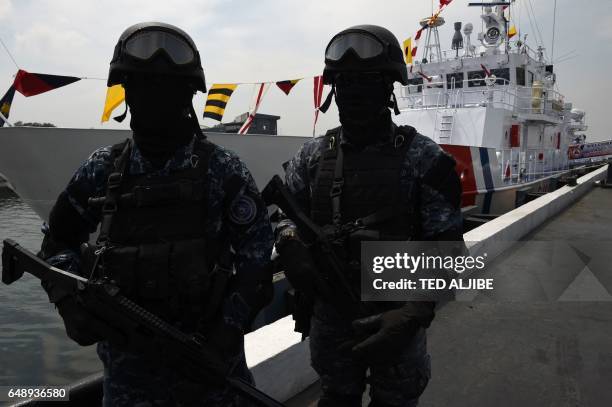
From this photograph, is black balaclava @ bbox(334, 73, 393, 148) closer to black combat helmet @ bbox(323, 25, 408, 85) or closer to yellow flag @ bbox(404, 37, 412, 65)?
black combat helmet @ bbox(323, 25, 408, 85)

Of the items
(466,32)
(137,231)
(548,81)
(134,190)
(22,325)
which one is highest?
(466,32)

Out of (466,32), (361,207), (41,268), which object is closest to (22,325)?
(41,268)

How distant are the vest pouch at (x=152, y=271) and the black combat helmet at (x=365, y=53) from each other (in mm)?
950

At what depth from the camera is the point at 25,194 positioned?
5.66m

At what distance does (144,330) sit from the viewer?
1.31m

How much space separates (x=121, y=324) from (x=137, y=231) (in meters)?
0.30

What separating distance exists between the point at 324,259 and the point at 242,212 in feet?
1.22

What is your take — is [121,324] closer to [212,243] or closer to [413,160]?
[212,243]

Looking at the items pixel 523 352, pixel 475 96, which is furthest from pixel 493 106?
pixel 523 352

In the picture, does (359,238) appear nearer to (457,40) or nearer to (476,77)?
(476,77)

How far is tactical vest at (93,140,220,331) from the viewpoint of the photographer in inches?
53.1

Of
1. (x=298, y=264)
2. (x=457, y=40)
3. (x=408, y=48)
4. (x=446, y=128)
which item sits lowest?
A: (x=298, y=264)

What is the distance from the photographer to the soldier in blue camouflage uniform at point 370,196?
1604mm

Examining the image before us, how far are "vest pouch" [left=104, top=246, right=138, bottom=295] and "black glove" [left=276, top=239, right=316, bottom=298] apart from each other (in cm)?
53
